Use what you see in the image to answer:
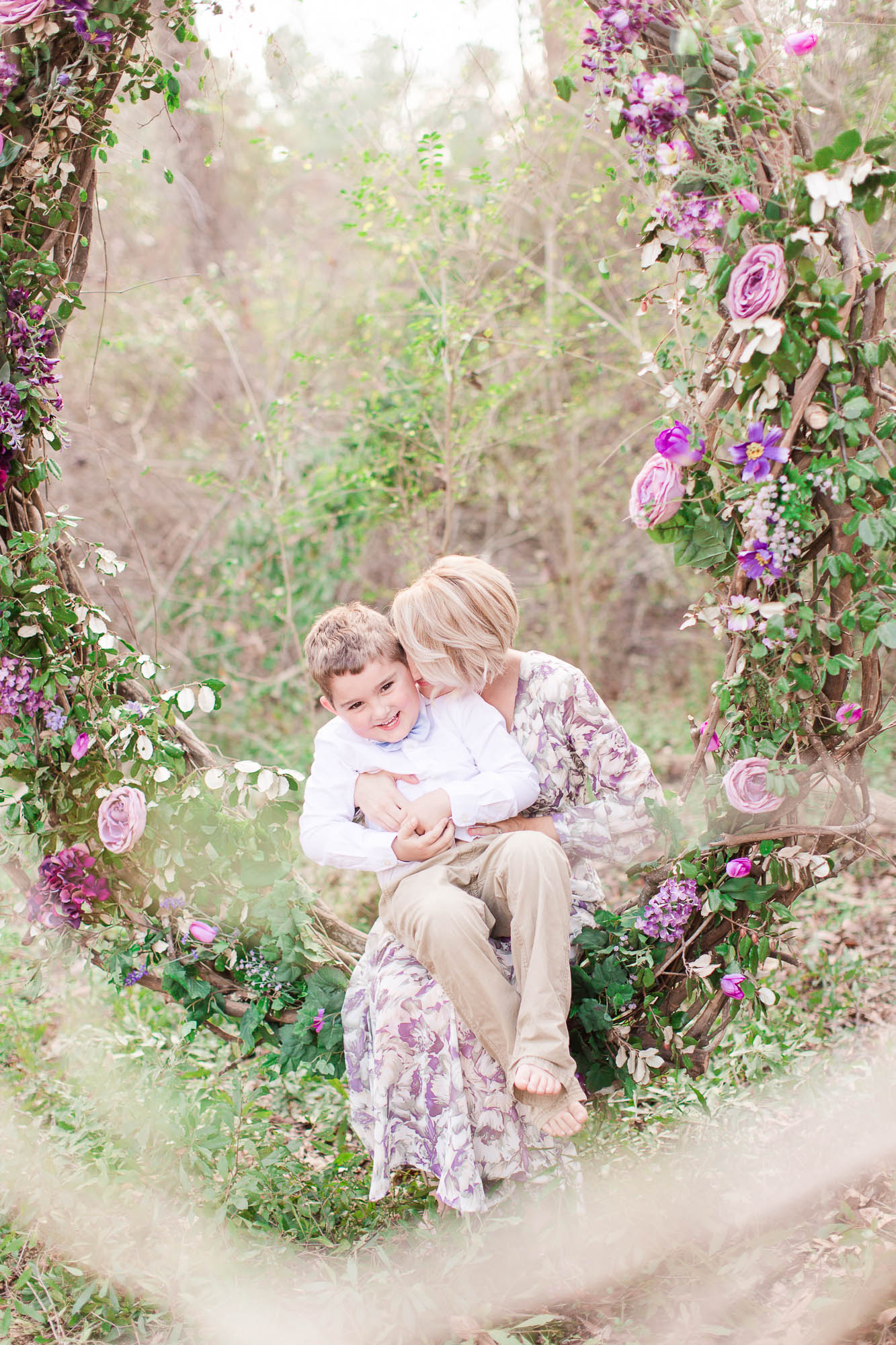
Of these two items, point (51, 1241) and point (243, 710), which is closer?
point (51, 1241)

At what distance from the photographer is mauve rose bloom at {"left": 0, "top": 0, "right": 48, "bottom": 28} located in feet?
6.00

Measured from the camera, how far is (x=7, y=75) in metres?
1.91

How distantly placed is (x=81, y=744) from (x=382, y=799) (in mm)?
686

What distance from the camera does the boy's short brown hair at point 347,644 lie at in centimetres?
204

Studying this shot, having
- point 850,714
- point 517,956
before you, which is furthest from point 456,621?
point 850,714

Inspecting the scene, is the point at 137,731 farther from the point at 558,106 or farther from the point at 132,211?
the point at 132,211

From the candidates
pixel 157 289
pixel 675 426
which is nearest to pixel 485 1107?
pixel 675 426

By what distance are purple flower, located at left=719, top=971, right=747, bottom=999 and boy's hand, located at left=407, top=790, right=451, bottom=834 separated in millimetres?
652

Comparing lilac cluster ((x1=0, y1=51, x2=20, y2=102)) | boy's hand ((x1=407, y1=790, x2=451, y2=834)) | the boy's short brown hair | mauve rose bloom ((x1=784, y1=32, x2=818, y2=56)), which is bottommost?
boy's hand ((x1=407, y1=790, x2=451, y2=834))

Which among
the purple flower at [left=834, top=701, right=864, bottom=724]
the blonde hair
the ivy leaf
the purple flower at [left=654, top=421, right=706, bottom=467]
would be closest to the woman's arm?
the blonde hair

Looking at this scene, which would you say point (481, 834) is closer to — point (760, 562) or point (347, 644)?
point (347, 644)

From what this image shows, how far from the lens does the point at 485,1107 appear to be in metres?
1.96

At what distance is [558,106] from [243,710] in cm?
334

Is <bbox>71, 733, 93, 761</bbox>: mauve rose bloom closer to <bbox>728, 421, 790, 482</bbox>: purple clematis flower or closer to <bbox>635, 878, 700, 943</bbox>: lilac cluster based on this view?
<bbox>635, 878, 700, 943</bbox>: lilac cluster
